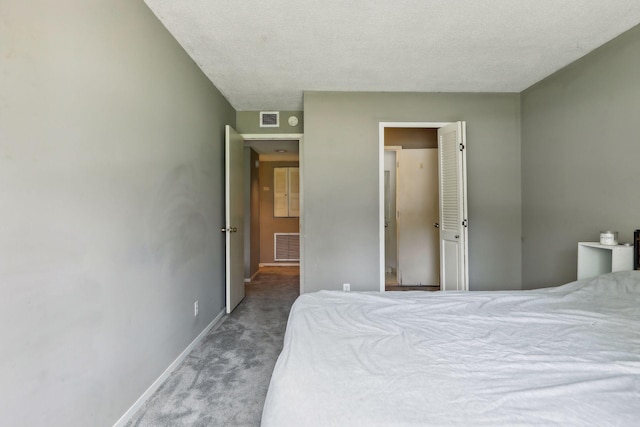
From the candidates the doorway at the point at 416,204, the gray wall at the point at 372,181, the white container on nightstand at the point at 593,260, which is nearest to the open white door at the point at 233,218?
the gray wall at the point at 372,181

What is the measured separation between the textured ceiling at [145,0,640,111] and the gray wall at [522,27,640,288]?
0.22m

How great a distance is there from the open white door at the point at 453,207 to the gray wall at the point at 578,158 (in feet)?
2.38

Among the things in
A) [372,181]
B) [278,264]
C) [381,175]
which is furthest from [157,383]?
[278,264]

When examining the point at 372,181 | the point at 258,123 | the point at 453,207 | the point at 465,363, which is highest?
the point at 258,123

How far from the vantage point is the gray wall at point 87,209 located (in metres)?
0.98

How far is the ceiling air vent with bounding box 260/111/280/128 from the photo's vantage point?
365 centimetres

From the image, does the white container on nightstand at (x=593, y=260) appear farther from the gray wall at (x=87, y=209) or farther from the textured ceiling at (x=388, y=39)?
the gray wall at (x=87, y=209)

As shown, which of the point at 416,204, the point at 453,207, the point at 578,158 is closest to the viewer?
the point at 578,158

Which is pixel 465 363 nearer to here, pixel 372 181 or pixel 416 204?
pixel 372 181

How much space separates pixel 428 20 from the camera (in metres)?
1.89

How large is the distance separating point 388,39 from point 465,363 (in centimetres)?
217

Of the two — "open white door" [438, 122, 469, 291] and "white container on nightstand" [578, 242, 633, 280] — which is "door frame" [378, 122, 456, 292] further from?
"white container on nightstand" [578, 242, 633, 280]

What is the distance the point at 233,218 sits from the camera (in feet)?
10.6

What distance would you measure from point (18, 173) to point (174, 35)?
1.59 metres
